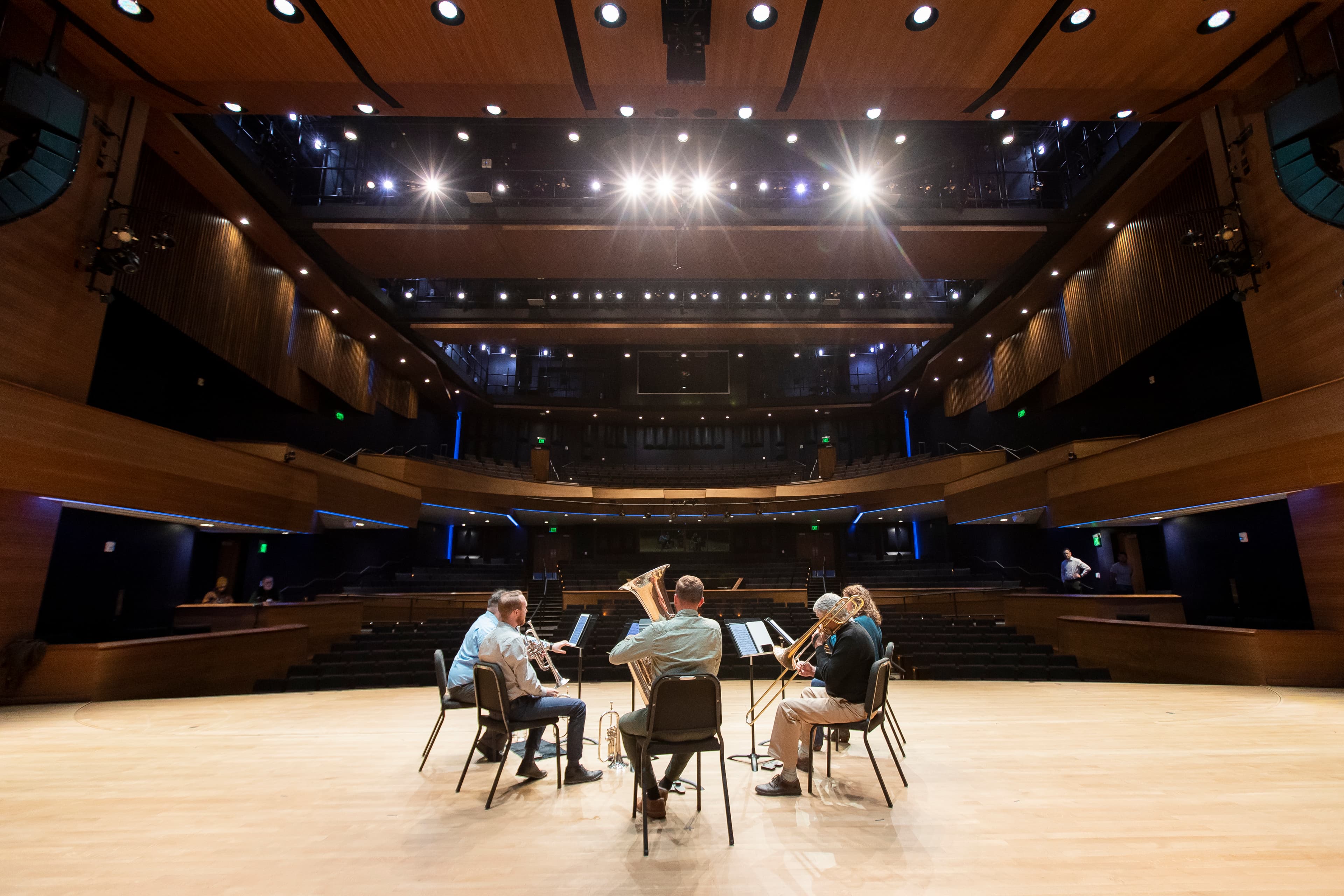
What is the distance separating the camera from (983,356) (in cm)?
1485

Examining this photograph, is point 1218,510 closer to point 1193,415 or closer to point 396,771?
point 1193,415

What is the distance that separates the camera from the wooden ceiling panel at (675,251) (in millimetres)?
10008

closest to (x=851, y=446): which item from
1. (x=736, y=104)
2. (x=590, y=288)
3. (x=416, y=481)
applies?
(x=590, y=288)

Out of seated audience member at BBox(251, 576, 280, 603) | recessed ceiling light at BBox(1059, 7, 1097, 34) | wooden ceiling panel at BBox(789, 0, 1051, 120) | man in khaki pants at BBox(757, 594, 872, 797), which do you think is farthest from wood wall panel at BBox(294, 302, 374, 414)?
recessed ceiling light at BBox(1059, 7, 1097, 34)

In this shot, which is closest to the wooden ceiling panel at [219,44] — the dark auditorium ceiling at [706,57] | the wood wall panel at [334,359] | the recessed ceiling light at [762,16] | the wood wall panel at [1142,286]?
the dark auditorium ceiling at [706,57]

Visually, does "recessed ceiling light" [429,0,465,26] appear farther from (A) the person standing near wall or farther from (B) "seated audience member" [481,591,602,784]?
(A) the person standing near wall

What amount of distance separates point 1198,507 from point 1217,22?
5491mm

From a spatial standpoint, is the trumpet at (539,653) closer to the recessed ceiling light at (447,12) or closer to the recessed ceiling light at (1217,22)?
the recessed ceiling light at (447,12)

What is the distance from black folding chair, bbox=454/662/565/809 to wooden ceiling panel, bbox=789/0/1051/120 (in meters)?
6.06

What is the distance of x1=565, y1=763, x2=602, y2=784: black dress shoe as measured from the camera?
10.8ft

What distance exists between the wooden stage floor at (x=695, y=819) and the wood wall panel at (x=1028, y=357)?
8577 millimetres

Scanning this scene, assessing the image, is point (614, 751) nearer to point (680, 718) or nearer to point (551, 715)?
point (551, 715)

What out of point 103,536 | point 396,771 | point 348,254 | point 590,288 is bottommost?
point 396,771

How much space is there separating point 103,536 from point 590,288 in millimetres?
10018
